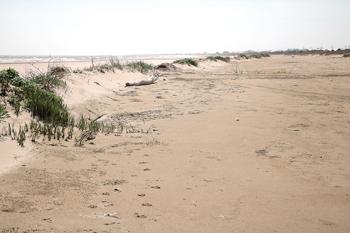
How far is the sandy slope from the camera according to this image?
326cm

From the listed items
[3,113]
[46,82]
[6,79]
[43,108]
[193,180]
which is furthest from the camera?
[46,82]

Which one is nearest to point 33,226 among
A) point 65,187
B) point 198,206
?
point 65,187

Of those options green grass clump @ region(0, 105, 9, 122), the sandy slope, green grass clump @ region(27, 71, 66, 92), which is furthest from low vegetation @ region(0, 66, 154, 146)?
green grass clump @ region(27, 71, 66, 92)

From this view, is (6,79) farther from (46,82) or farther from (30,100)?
(46,82)

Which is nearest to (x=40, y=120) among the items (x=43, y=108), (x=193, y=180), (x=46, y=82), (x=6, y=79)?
(x=43, y=108)

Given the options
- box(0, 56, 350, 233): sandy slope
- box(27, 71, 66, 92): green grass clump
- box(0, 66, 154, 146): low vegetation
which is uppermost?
box(27, 71, 66, 92): green grass clump

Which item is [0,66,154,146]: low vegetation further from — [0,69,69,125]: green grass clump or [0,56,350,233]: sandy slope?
[0,56,350,233]: sandy slope

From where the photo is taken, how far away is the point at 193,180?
4.27 m

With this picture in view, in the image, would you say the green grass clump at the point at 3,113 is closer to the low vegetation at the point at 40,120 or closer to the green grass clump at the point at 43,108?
the low vegetation at the point at 40,120

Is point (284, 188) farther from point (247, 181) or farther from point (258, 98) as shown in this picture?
point (258, 98)

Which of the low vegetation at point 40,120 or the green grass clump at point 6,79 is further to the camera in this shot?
the green grass clump at point 6,79

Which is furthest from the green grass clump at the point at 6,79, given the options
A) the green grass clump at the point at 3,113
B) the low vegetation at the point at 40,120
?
the green grass clump at the point at 3,113

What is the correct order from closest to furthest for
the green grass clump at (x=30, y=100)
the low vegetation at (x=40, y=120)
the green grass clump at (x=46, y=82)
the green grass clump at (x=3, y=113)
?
the low vegetation at (x=40, y=120), the green grass clump at (x=3, y=113), the green grass clump at (x=30, y=100), the green grass clump at (x=46, y=82)

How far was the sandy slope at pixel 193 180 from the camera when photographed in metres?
3.26
